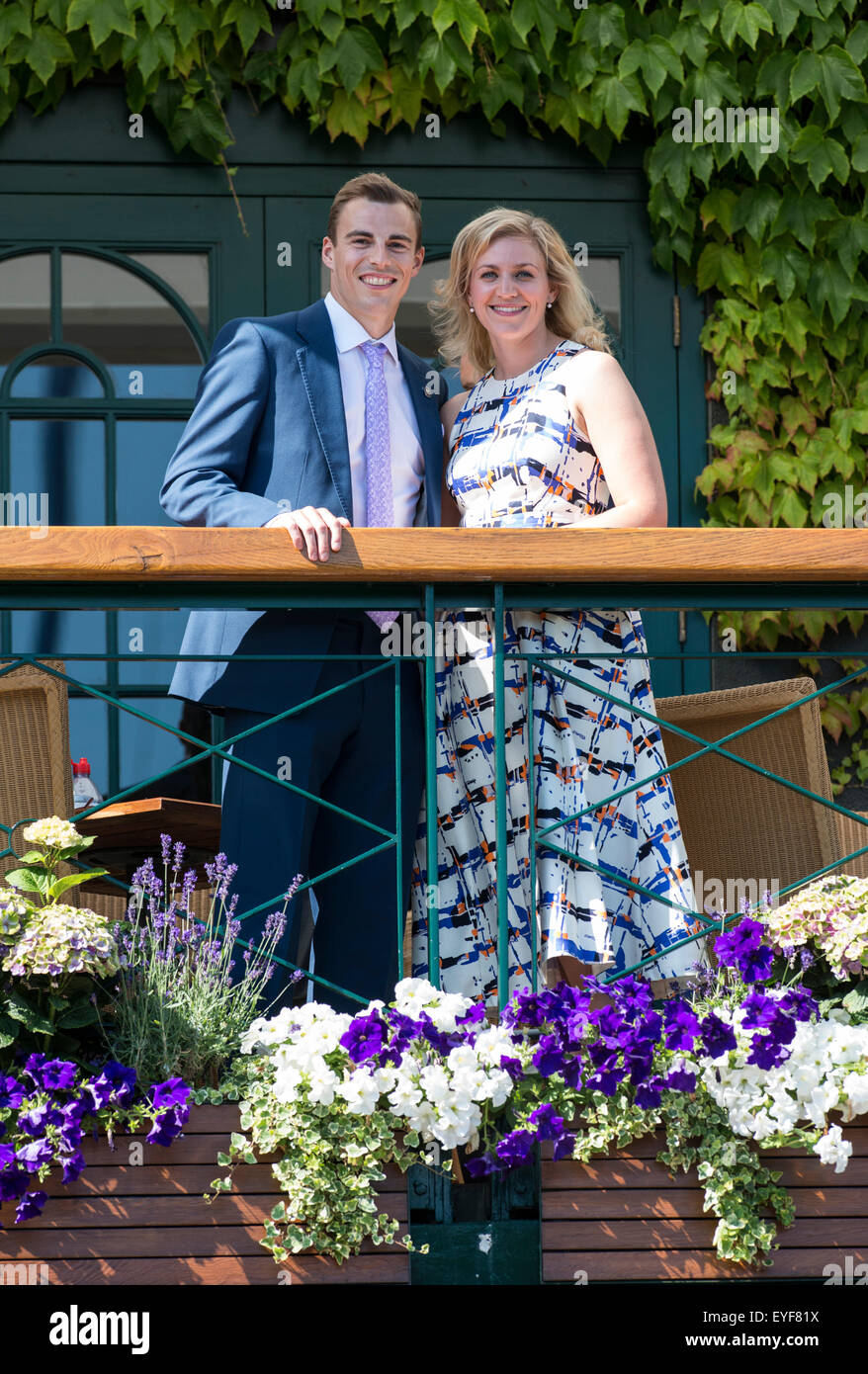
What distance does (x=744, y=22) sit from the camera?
483 centimetres

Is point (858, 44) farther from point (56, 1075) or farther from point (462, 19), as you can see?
point (56, 1075)

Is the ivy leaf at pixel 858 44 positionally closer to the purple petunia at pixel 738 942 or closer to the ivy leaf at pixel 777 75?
the ivy leaf at pixel 777 75

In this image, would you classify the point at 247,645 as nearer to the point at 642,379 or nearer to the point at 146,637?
the point at 146,637

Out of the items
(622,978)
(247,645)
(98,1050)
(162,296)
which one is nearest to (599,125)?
(162,296)

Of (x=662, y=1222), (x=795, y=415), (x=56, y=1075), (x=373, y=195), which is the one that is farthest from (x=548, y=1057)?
(x=795, y=415)

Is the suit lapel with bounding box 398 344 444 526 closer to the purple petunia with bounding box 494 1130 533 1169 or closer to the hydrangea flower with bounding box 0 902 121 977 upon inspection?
the hydrangea flower with bounding box 0 902 121 977

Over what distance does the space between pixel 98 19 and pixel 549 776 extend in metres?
2.84

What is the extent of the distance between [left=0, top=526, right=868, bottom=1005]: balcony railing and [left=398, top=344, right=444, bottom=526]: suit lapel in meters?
0.56

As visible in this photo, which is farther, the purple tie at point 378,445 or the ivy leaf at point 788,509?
the ivy leaf at point 788,509

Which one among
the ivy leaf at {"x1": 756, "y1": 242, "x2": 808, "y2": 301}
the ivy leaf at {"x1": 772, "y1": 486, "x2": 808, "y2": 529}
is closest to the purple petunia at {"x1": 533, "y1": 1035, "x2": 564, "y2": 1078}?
the ivy leaf at {"x1": 772, "y1": 486, "x2": 808, "y2": 529}

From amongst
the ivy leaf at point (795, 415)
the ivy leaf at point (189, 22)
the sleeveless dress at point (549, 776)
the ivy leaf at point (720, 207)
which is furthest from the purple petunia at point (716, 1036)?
the ivy leaf at point (189, 22)

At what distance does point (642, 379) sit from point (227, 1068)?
9.36 feet

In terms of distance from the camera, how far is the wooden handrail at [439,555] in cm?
271

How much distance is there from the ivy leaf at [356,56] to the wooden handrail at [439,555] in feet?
8.16
